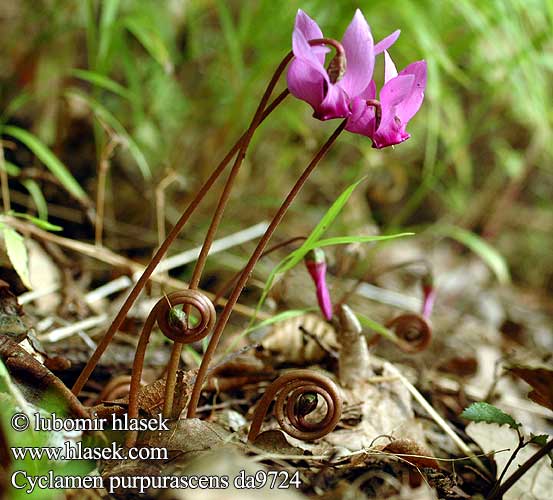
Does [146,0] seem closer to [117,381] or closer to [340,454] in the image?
[117,381]

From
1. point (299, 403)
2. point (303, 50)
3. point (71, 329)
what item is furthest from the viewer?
point (71, 329)

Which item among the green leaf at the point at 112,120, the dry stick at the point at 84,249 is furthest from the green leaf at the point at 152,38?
the dry stick at the point at 84,249

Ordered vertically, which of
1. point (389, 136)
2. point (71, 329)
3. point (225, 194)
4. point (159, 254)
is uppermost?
point (389, 136)

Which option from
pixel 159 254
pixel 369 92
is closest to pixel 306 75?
pixel 369 92

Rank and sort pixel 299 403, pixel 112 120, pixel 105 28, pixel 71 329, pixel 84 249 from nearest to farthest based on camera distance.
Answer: pixel 299 403, pixel 71 329, pixel 84 249, pixel 105 28, pixel 112 120

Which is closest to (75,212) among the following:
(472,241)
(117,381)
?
(117,381)

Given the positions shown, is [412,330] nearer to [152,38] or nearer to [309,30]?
[309,30]

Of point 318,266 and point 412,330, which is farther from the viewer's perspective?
point 412,330
